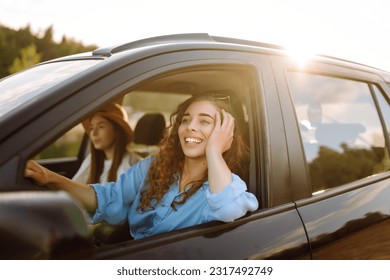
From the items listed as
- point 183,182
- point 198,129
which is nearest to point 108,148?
point 183,182

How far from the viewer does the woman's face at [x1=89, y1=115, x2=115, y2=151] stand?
11.1ft

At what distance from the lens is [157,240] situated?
1.35 m

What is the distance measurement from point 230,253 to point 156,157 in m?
0.82

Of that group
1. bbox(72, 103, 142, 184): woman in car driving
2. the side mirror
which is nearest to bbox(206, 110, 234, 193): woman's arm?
the side mirror

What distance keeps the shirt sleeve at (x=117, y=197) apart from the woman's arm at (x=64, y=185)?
0.03 m

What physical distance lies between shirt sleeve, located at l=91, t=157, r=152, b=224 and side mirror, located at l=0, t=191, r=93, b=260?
3.72 ft

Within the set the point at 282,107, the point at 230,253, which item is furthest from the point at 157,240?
the point at 282,107

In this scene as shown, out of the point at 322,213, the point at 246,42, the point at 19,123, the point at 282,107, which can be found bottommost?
the point at 322,213

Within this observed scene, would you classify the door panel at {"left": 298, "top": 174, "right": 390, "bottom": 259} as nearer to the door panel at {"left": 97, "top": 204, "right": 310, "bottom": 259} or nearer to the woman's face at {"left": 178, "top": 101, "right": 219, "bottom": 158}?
the door panel at {"left": 97, "top": 204, "right": 310, "bottom": 259}

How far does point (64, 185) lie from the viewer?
76.2 inches

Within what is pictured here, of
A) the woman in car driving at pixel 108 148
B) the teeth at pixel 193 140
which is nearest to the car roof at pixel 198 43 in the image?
the teeth at pixel 193 140

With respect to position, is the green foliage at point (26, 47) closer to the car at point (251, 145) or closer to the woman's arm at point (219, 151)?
the car at point (251, 145)

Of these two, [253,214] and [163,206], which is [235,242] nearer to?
[253,214]
